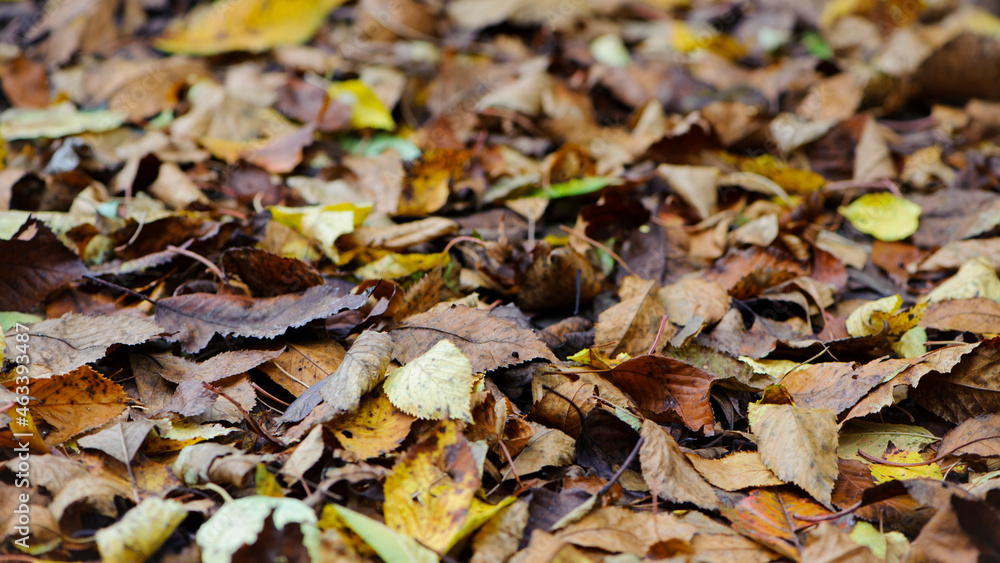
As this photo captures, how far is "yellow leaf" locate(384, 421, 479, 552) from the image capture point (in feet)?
3.60

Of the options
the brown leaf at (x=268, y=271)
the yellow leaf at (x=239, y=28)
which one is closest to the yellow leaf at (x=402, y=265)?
the brown leaf at (x=268, y=271)

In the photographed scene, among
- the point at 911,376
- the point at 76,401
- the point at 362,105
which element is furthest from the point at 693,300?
the point at 362,105

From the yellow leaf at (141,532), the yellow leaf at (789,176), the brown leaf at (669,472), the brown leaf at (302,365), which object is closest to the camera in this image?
the yellow leaf at (141,532)

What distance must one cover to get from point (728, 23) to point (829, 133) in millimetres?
1396

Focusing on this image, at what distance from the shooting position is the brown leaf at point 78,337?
4.56 feet

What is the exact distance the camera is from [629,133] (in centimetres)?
267

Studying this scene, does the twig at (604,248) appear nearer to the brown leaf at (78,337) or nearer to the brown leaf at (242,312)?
the brown leaf at (242,312)

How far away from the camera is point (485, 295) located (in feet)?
6.01

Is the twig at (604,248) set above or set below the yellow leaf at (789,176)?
below

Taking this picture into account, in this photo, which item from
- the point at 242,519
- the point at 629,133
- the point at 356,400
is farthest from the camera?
the point at 629,133

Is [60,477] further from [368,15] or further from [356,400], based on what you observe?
[368,15]

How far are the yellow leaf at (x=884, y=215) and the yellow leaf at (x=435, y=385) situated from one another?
159 cm

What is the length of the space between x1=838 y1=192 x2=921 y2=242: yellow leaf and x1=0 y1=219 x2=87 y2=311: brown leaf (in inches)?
91.5

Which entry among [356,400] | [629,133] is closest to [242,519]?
[356,400]
